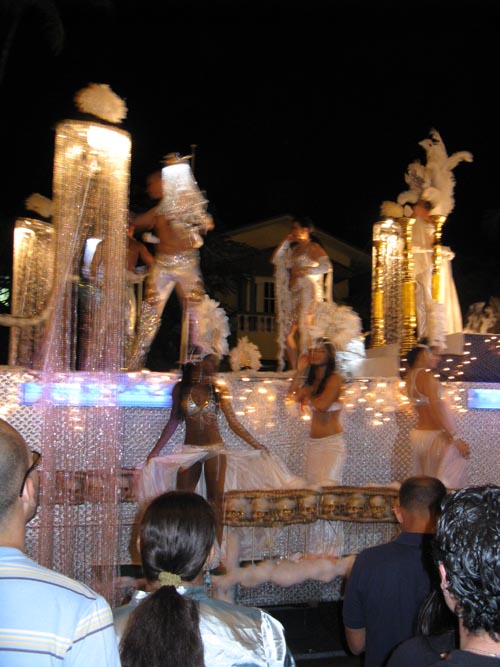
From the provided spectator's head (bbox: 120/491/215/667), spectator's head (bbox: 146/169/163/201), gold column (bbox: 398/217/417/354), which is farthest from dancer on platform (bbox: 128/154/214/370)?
spectator's head (bbox: 120/491/215/667)

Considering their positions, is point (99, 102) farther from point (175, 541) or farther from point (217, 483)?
point (175, 541)

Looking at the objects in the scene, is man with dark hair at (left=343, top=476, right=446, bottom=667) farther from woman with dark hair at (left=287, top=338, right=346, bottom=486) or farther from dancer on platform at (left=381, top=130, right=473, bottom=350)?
dancer on platform at (left=381, top=130, right=473, bottom=350)

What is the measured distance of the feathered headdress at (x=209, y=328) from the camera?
26.4 ft

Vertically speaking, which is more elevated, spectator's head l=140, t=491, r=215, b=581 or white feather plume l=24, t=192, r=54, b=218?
white feather plume l=24, t=192, r=54, b=218

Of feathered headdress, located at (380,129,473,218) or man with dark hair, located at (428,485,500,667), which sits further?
feathered headdress, located at (380,129,473,218)

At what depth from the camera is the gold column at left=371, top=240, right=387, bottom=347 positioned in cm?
972

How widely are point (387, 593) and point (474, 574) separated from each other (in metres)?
1.55

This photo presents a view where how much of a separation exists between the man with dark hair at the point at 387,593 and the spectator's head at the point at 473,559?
1410 millimetres

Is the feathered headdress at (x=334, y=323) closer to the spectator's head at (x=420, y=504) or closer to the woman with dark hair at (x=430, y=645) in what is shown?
the spectator's head at (x=420, y=504)

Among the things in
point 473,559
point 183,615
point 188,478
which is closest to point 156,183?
point 188,478

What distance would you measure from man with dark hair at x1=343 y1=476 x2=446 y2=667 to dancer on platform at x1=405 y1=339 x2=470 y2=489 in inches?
174

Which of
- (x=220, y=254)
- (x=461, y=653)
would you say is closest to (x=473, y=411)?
(x=461, y=653)

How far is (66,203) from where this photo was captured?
20.0 ft

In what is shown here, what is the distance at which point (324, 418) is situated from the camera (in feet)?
25.0
